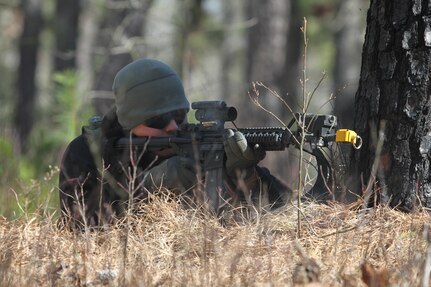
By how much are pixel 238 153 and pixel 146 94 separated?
2.78 feet

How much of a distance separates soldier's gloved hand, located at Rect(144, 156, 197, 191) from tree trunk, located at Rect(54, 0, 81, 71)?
46.4 ft

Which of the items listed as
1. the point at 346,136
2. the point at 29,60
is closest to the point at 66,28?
the point at 29,60

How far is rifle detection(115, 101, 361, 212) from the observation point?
3.92 m

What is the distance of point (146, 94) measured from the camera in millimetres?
4742

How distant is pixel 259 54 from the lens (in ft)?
44.8

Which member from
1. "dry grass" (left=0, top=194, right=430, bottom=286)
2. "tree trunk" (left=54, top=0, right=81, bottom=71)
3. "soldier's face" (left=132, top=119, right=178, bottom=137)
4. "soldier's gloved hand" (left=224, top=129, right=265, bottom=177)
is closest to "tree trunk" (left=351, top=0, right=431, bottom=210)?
"dry grass" (left=0, top=194, right=430, bottom=286)

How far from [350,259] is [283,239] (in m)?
0.38

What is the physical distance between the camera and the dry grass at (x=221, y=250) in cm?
321

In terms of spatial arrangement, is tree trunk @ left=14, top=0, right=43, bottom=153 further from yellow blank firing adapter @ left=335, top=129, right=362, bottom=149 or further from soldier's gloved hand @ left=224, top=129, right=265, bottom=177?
yellow blank firing adapter @ left=335, top=129, right=362, bottom=149

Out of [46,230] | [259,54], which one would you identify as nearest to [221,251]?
[46,230]

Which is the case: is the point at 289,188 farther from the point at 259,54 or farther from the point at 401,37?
the point at 259,54

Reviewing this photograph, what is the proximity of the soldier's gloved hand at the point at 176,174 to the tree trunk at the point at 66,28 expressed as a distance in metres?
14.2

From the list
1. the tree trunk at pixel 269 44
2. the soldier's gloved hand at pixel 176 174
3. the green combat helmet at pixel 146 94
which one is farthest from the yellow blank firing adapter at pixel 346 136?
the tree trunk at pixel 269 44

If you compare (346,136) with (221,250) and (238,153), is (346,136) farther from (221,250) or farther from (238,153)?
(221,250)
